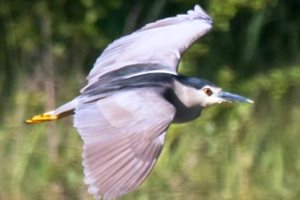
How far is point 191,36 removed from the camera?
758cm

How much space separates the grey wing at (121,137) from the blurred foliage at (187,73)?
1.66m

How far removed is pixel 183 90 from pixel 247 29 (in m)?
2.11

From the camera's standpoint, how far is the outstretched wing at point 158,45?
7.39 m

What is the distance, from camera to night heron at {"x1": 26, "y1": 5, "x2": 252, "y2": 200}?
6.24 metres

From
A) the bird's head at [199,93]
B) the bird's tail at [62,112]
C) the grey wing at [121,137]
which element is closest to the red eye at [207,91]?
the bird's head at [199,93]

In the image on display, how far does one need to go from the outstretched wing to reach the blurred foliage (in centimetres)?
90

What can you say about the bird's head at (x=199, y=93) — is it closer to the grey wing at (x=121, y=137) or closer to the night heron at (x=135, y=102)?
the night heron at (x=135, y=102)

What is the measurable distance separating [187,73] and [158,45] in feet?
4.51

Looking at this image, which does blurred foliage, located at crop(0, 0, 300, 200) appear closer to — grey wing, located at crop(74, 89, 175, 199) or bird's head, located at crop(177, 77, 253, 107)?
bird's head, located at crop(177, 77, 253, 107)

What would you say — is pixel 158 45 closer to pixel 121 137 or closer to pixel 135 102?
pixel 135 102

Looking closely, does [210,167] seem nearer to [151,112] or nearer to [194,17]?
[194,17]

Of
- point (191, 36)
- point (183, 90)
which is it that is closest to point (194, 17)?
point (191, 36)

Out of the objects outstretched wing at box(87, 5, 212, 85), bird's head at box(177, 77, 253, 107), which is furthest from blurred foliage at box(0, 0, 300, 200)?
bird's head at box(177, 77, 253, 107)

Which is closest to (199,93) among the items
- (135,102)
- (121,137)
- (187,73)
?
(135,102)
